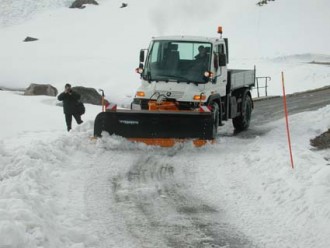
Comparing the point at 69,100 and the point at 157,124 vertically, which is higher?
the point at 69,100

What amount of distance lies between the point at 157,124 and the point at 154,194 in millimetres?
3423

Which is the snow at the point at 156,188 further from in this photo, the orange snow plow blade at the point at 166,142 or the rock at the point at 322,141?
the rock at the point at 322,141

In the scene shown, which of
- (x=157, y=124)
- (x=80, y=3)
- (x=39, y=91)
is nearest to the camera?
(x=157, y=124)

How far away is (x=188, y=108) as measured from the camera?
38.5 feet

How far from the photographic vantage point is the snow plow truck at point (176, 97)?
11102mm

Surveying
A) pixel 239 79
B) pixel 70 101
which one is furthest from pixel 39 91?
pixel 239 79

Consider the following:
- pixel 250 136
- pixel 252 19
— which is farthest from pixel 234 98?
pixel 252 19

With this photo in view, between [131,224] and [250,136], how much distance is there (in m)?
7.44

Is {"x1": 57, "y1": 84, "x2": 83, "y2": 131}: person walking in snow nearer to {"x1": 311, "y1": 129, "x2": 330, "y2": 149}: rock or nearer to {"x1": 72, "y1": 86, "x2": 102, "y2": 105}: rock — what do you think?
{"x1": 311, "y1": 129, "x2": 330, "y2": 149}: rock

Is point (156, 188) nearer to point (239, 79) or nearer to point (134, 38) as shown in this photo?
point (239, 79)

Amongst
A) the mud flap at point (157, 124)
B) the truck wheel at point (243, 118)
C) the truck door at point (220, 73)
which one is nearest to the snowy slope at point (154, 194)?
the mud flap at point (157, 124)

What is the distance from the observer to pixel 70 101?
13.5 m

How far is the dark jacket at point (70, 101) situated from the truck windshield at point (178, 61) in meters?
2.21

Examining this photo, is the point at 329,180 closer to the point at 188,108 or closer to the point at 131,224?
the point at 131,224
